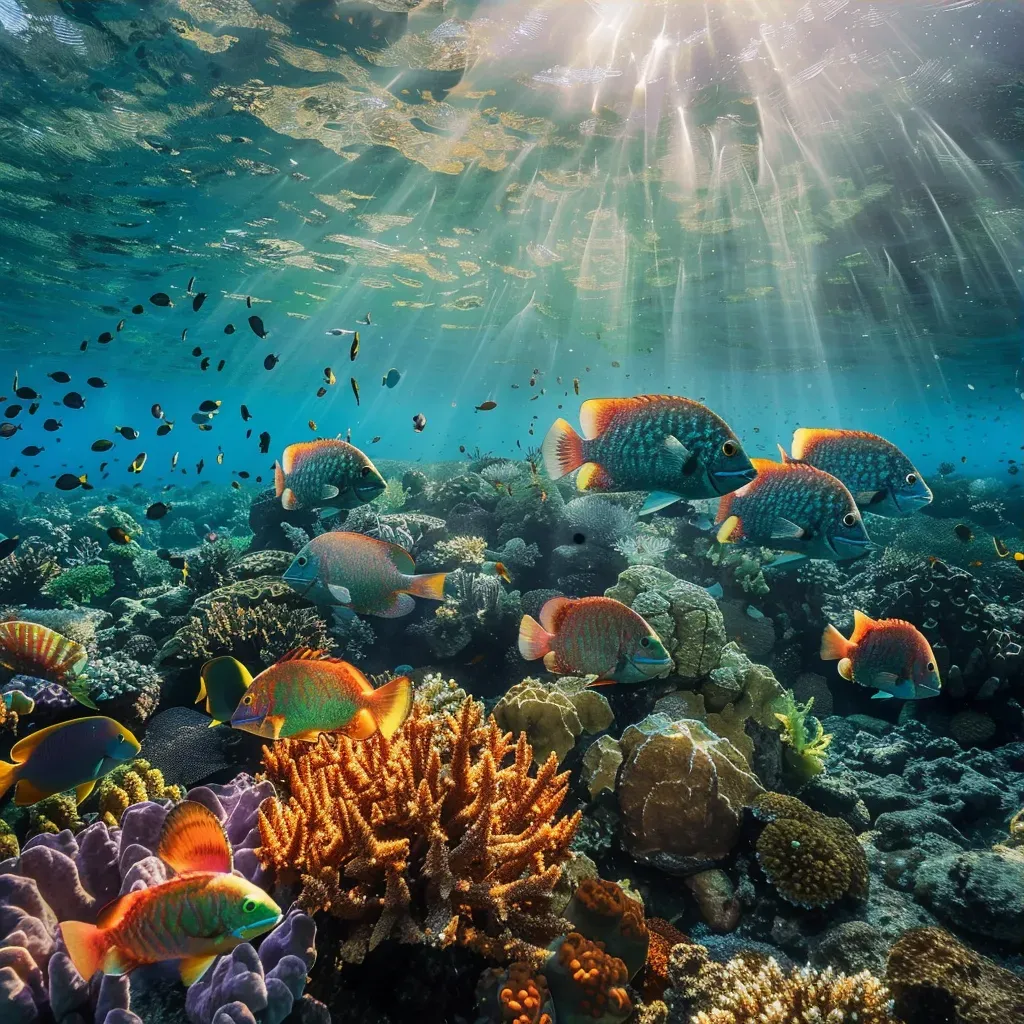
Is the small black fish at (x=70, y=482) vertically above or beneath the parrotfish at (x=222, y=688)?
above

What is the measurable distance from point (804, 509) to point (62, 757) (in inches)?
172

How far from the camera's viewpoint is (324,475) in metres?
4.05

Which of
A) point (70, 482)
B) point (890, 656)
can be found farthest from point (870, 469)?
point (70, 482)

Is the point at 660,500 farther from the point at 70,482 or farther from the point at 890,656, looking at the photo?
the point at 70,482

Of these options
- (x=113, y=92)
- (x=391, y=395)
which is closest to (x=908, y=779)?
(x=113, y=92)

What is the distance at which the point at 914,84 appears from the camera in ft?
35.4

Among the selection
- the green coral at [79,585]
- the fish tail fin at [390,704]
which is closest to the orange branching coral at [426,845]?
the fish tail fin at [390,704]

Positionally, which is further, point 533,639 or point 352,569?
point 352,569

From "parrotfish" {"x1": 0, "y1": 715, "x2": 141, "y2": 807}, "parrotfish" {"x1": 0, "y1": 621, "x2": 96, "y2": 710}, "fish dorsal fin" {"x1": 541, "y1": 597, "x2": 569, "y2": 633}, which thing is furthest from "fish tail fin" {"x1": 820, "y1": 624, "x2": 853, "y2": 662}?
"parrotfish" {"x1": 0, "y1": 621, "x2": 96, "y2": 710}

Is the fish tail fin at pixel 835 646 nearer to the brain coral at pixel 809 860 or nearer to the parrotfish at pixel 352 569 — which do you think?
the brain coral at pixel 809 860

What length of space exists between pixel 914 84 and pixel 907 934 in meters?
14.7

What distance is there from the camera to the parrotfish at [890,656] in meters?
3.93

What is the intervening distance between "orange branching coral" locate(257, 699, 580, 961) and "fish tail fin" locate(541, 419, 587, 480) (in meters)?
1.54

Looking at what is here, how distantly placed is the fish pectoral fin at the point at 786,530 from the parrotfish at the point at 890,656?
3.92 ft
